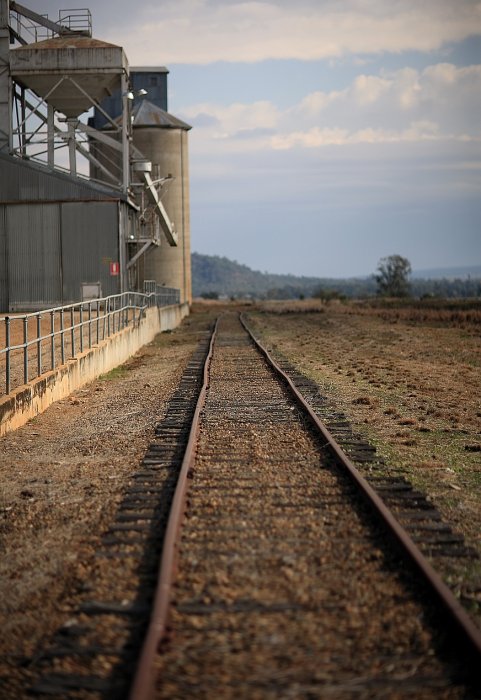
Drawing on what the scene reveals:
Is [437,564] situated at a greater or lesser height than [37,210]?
lesser

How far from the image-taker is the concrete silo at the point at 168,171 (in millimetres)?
57656

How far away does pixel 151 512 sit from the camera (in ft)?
25.6

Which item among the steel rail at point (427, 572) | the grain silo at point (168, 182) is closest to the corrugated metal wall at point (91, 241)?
the grain silo at point (168, 182)

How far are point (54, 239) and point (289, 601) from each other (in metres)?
33.3

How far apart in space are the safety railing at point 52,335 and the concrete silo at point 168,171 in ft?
61.4

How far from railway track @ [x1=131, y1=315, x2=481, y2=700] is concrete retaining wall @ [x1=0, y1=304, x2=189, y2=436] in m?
4.05

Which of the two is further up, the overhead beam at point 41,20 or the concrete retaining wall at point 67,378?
the overhead beam at point 41,20

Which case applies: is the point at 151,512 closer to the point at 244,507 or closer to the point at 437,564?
the point at 244,507

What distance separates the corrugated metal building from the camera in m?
37.1

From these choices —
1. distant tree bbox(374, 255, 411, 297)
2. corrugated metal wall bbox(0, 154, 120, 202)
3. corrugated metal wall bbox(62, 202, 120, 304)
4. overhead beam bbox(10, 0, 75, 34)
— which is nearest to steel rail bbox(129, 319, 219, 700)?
corrugated metal wall bbox(62, 202, 120, 304)

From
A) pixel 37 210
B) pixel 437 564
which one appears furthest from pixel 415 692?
pixel 37 210

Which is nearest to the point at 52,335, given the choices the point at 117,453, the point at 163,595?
the point at 117,453

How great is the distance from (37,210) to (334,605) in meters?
33.8

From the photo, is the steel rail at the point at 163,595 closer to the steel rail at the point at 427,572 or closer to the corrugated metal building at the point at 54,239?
the steel rail at the point at 427,572
